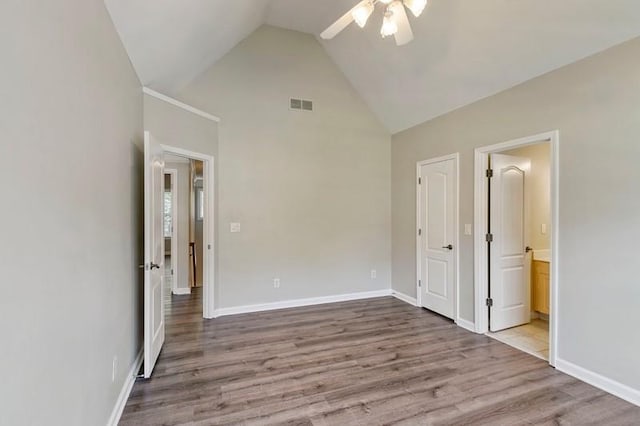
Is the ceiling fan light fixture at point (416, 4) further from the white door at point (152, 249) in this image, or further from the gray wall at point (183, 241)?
the gray wall at point (183, 241)

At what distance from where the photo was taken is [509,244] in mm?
3916

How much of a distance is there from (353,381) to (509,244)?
8.42 ft

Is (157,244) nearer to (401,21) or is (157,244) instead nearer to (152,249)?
(152,249)

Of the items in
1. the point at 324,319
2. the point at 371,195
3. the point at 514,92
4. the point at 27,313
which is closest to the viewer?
the point at 27,313

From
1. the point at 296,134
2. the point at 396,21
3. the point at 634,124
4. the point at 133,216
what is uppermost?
the point at 396,21

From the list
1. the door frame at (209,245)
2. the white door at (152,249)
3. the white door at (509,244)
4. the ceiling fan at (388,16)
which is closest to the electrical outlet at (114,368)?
the white door at (152,249)

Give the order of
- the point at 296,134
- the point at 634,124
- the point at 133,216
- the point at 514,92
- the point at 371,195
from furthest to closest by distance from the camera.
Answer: the point at 371,195 → the point at 296,134 → the point at 514,92 → the point at 133,216 → the point at 634,124

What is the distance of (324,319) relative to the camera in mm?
4238

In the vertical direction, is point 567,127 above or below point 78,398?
above

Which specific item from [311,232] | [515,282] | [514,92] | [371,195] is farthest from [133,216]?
[515,282]

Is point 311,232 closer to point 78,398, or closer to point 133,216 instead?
point 133,216

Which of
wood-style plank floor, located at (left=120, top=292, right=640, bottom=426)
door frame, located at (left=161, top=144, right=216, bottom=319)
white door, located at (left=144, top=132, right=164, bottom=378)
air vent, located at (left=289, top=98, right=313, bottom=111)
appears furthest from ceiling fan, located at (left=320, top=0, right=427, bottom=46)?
wood-style plank floor, located at (left=120, top=292, right=640, bottom=426)

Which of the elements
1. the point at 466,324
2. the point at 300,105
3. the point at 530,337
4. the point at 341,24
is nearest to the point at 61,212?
the point at 341,24

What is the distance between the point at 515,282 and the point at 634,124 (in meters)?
2.17
